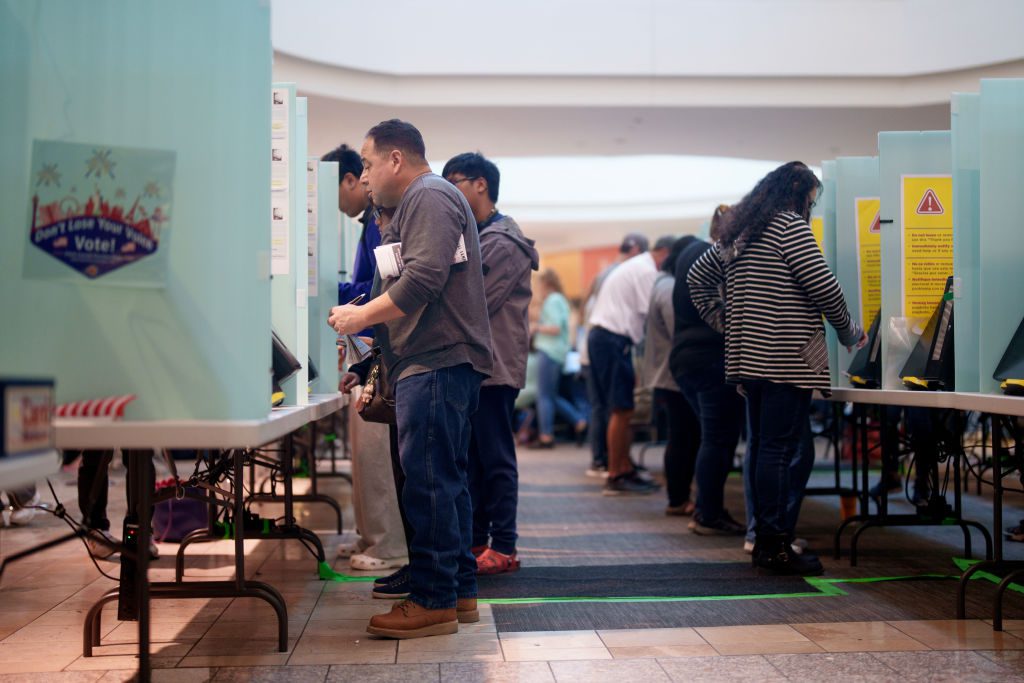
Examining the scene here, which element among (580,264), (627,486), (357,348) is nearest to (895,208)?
(357,348)

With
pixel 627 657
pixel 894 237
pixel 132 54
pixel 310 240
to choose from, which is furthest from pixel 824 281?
pixel 132 54

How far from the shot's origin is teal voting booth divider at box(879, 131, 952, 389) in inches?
147

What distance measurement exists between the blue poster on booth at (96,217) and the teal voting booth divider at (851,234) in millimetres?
2932

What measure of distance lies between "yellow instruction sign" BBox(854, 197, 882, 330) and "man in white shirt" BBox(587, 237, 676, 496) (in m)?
1.95

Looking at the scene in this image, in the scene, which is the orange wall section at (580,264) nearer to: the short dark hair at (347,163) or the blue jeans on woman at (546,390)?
the blue jeans on woman at (546,390)

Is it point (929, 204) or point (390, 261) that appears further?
point (929, 204)

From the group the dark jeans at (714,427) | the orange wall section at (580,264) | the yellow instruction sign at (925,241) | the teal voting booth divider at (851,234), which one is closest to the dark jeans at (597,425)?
the dark jeans at (714,427)

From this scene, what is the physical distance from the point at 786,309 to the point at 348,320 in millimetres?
1680

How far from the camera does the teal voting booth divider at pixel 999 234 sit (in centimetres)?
315

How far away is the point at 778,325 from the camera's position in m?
3.69

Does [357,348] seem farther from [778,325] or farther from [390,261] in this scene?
[778,325]

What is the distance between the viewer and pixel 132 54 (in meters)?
2.19

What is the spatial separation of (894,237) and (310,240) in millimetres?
2089

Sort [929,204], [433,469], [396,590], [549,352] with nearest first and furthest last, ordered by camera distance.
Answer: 1. [433,469]
2. [396,590]
3. [929,204]
4. [549,352]
